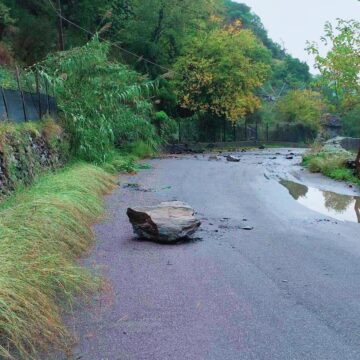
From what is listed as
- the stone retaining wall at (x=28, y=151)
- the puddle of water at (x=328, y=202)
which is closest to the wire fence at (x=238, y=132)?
the puddle of water at (x=328, y=202)

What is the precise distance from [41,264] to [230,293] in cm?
204

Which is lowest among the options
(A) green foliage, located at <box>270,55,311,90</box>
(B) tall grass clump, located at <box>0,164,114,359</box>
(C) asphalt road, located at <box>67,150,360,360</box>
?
(C) asphalt road, located at <box>67,150,360,360</box>

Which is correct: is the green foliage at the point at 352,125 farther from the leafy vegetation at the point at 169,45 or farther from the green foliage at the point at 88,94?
the green foliage at the point at 88,94

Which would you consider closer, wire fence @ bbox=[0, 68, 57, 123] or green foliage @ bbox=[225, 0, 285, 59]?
wire fence @ bbox=[0, 68, 57, 123]

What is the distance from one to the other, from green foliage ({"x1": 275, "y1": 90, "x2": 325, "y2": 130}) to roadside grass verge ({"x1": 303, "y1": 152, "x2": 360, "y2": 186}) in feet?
90.1

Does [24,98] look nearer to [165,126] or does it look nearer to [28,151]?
[28,151]

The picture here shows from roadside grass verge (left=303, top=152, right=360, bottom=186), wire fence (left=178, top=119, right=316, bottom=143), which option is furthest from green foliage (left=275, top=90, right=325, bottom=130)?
roadside grass verge (left=303, top=152, right=360, bottom=186)

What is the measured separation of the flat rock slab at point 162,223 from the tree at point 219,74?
988 inches

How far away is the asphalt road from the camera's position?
13.7ft

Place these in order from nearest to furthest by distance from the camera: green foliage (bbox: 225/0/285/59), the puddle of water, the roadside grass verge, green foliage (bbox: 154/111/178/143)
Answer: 1. the puddle of water
2. the roadside grass verge
3. green foliage (bbox: 154/111/178/143)
4. green foliage (bbox: 225/0/285/59)

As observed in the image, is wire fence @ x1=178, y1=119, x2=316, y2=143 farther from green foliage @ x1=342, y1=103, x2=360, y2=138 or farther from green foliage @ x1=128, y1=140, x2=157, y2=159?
green foliage @ x1=128, y1=140, x2=157, y2=159

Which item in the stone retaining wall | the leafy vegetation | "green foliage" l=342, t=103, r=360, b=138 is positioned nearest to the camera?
the stone retaining wall

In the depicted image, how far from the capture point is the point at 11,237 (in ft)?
17.6

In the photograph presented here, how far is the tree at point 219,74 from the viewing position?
105ft
